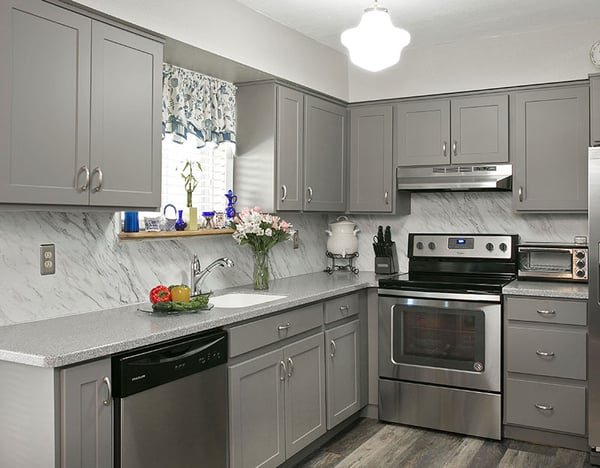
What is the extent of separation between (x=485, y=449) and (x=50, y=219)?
8.78 ft

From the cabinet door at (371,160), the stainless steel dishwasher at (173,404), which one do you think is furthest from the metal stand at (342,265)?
the stainless steel dishwasher at (173,404)

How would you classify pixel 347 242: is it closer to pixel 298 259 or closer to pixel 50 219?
pixel 298 259

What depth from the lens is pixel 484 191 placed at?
4473 mm

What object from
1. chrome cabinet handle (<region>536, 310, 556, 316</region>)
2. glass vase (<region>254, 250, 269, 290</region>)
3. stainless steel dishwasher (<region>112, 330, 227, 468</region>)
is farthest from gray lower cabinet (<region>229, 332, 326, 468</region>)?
chrome cabinet handle (<region>536, 310, 556, 316</region>)

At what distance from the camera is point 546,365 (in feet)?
12.0

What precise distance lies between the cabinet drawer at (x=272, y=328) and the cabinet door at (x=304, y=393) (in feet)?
0.28

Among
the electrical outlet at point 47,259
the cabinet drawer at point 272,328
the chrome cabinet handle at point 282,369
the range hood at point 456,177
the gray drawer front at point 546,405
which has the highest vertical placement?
the range hood at point 456,177

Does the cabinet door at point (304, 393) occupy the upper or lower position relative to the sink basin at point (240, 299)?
lower

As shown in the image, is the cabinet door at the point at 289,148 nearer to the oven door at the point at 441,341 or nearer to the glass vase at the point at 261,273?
the glass vase at the point at 261,273

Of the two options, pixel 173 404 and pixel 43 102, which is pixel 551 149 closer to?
pixel 173 404

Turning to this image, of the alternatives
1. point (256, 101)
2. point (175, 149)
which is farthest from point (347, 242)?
point (175, 149)

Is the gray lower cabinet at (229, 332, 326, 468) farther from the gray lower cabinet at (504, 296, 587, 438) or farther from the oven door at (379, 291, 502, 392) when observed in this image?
the gray lower cabinet at (504, 296, 587, 438)

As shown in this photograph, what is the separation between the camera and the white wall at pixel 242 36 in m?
2.82

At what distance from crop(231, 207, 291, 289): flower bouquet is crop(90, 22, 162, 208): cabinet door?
800 millimetres
